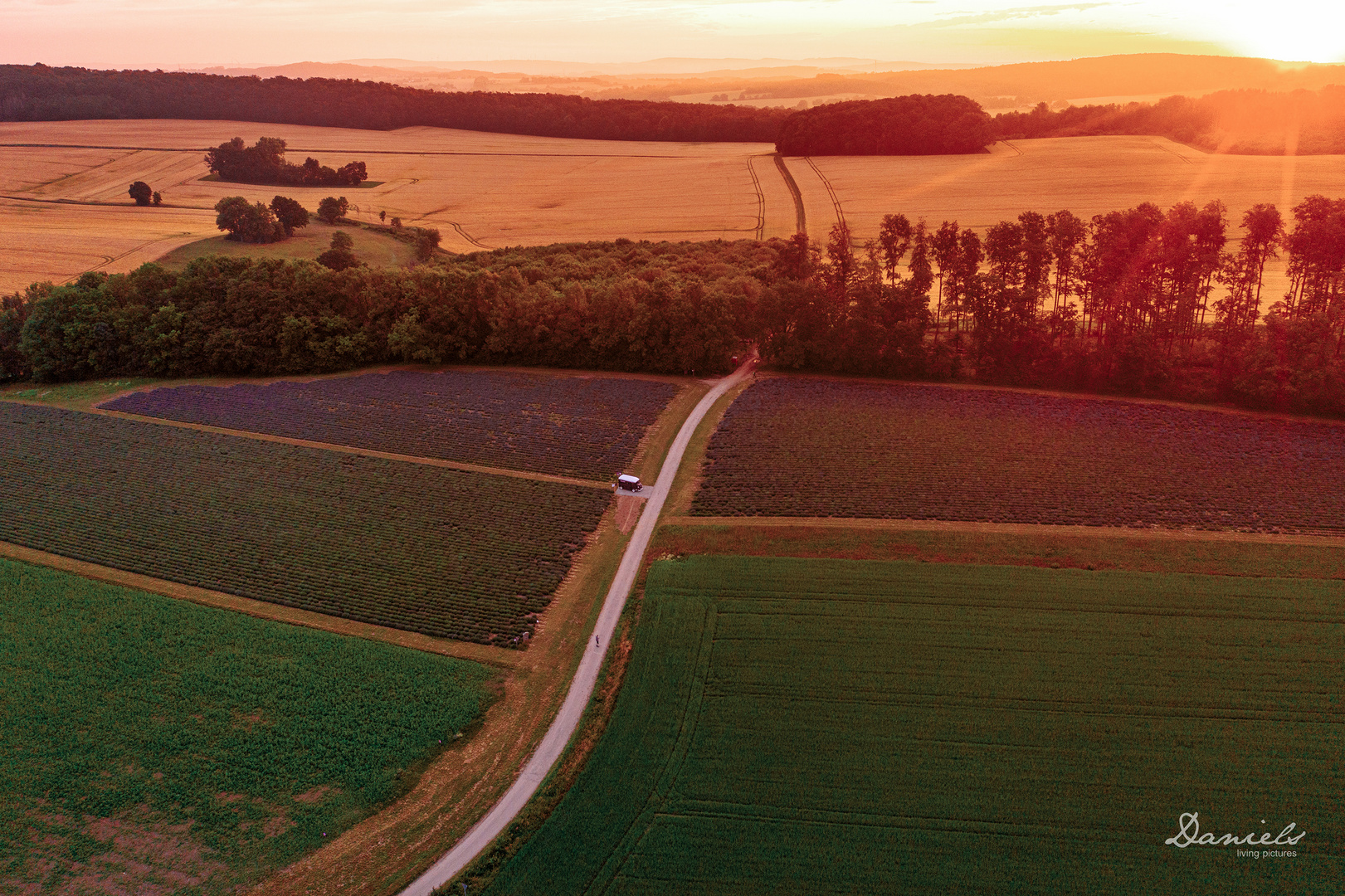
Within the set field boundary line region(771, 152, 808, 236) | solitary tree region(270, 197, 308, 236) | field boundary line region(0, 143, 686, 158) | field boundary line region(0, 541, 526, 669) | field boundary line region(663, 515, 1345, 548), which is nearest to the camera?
field boundary line region(0, 541, 526, 669)

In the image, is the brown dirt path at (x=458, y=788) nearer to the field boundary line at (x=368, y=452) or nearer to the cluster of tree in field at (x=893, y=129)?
the field boundary line at (x=368, y=452)

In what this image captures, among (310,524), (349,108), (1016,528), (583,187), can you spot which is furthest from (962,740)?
(349,108)

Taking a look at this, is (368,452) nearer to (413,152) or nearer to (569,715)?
(569,715)

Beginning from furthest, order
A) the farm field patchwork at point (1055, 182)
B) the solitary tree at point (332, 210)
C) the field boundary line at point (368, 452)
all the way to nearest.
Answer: the solitary tree at point (332, 210)
the farm field patchwork at point (1055, 182)
the field boundary line at point (368, 452)

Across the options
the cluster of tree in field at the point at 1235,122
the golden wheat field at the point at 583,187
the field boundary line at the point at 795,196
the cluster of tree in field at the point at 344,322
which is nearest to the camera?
the cluster of tree in field at the point at 344,322

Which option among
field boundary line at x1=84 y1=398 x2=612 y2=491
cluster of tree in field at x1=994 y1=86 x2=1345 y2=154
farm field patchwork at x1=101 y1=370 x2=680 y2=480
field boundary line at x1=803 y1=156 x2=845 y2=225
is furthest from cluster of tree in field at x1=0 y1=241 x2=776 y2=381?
cluster of tree in field at x1=994 y1=86 x2=1345 y2=154

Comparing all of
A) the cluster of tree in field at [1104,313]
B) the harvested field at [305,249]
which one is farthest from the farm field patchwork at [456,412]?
the harvested field at [305,249]

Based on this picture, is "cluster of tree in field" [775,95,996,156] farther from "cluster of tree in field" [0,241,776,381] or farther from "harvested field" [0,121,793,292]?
"cluster of tree in field" [0,241,776,381]
